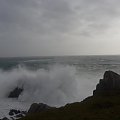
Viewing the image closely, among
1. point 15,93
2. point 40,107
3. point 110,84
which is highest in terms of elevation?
point 110,84

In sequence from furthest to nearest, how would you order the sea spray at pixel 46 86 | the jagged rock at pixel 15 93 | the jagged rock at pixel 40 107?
the jagged rock at pixel 15 93 → the sea spray at pixel 46 86 → the jagged rock at pixel 40 107

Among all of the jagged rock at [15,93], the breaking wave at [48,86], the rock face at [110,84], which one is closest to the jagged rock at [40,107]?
the rock face at [110,84]

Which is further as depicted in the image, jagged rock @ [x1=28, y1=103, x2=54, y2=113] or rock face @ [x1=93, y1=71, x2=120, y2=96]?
jagged rock @ [x1=28, y1=103, x2=54, y2=113]

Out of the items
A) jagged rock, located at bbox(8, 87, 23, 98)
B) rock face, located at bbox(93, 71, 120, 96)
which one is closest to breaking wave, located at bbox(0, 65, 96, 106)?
jagged rock, located at bbox(8, 87, 23, 98)

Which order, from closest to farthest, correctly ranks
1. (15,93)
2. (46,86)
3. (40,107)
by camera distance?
1. (40,107)
2. (46,86)
3. (15,93)

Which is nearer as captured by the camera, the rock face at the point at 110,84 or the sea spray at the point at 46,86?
the rock face at the point at 110,84

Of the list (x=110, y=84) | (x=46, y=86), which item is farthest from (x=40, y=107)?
(x=46, y=86)

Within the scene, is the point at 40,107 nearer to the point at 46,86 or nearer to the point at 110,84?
the point at 110,84

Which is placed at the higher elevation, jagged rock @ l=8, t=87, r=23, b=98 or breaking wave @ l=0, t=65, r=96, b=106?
breaking wave @ l=0, t=65, r=96, b=106

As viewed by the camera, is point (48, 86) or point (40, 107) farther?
point (48, 86)

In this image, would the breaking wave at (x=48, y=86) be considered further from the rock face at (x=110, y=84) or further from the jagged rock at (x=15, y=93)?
the rock face at (x=110, y=84)

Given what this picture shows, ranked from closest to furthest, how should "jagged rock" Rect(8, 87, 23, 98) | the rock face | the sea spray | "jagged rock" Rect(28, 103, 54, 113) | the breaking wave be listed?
the rock face < "jagged rock" Rect(28, 103, 54, 113) < the breaking wave < the sea spray < "jagged rock" Rect(8, 87, 23, 98)

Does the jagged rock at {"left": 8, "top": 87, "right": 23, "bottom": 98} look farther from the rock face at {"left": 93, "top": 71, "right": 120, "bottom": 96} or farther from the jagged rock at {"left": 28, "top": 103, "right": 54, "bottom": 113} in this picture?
the rock face at {"left": 93, "top": 71, "right": 120, "bottom": 96}

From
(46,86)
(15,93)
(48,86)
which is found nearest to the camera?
(48,86)
